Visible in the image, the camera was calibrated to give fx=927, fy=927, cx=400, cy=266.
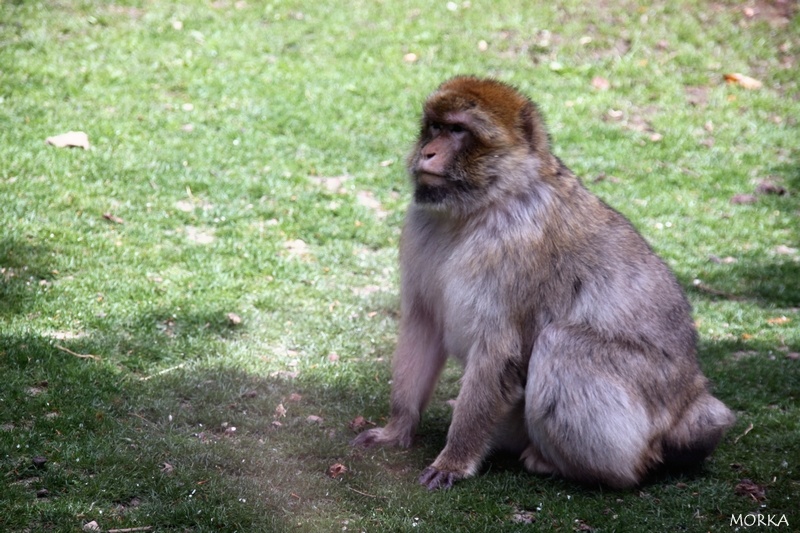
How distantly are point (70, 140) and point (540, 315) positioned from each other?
5529 mm

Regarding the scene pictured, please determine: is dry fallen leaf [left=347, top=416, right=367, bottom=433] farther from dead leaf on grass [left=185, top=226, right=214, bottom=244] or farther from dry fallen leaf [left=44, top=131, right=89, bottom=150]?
dry fallen leaf [left=44, top=131, right=89, bottom=150]

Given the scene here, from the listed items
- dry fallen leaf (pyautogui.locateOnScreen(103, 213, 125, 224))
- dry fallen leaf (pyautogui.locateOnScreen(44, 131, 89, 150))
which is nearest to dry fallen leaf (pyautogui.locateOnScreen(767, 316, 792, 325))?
dry fallen leaf (pyautogui.locateOnScreen(103, 213, 125, 224))

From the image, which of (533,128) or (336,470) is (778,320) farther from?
(336,470)

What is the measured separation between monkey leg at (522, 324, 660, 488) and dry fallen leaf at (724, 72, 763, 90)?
25.4 feet

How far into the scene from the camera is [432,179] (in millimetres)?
4648

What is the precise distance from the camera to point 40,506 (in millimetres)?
3922

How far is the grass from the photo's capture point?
4465mm

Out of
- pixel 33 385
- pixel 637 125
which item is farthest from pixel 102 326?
pixel 637 125

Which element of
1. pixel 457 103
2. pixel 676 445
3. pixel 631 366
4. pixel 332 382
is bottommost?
pixel 332 382

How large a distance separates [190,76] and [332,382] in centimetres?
560

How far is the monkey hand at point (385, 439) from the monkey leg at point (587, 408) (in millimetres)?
741

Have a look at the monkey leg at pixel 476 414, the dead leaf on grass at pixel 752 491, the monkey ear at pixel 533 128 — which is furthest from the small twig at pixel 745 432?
the monkey ear at pixel 533 128

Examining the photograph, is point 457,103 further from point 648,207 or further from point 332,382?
point 648,207

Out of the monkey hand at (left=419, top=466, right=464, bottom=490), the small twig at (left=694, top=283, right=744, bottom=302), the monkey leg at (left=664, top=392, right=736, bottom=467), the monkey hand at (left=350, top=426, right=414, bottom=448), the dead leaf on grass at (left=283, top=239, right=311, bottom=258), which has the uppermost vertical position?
the monkey leg at (left=664, top=392, right=736, bottom=467)
